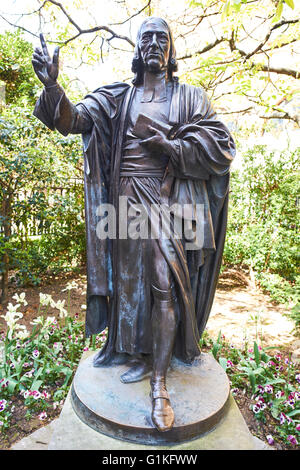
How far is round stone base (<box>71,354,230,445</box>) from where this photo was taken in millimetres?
1786

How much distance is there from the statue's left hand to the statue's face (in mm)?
418

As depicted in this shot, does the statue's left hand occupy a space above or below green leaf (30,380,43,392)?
above

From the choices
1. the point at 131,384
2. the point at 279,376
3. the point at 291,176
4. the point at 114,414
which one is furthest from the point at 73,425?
the point at 291,176

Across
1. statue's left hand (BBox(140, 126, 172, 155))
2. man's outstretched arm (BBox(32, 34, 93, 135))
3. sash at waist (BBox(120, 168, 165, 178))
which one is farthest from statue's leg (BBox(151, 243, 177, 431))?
man's outstretched arm (BBox(32, 34, 93, 135))

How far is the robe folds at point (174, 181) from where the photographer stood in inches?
78.0

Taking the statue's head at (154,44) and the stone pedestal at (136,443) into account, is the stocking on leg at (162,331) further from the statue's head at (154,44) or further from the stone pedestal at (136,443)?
the statue's head at (154,44)

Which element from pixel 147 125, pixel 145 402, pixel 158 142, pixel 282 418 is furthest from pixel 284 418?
pixel 147 125

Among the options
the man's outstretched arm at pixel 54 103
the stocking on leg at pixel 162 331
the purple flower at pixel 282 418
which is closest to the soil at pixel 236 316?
the purple flower at pixel 282 418

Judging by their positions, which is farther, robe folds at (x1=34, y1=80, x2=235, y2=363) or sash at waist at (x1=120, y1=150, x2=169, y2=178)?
sash at waist at (x1=120, y1=150, x2=169, y2=178)

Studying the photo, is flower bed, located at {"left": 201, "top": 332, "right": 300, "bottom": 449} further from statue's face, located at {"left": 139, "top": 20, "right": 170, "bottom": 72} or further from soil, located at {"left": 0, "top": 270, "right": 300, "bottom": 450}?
statue's face, located at {"left": 139, "top": 20, "right": 170, "bottom": 72}

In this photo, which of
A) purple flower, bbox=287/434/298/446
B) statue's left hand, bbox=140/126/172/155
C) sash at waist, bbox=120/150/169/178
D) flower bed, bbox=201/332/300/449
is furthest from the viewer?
flower bed, bbox=201/332/300/449

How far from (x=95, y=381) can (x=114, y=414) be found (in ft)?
1.09

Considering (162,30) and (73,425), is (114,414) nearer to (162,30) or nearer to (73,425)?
(73,425)

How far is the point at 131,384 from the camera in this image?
2107 mm
